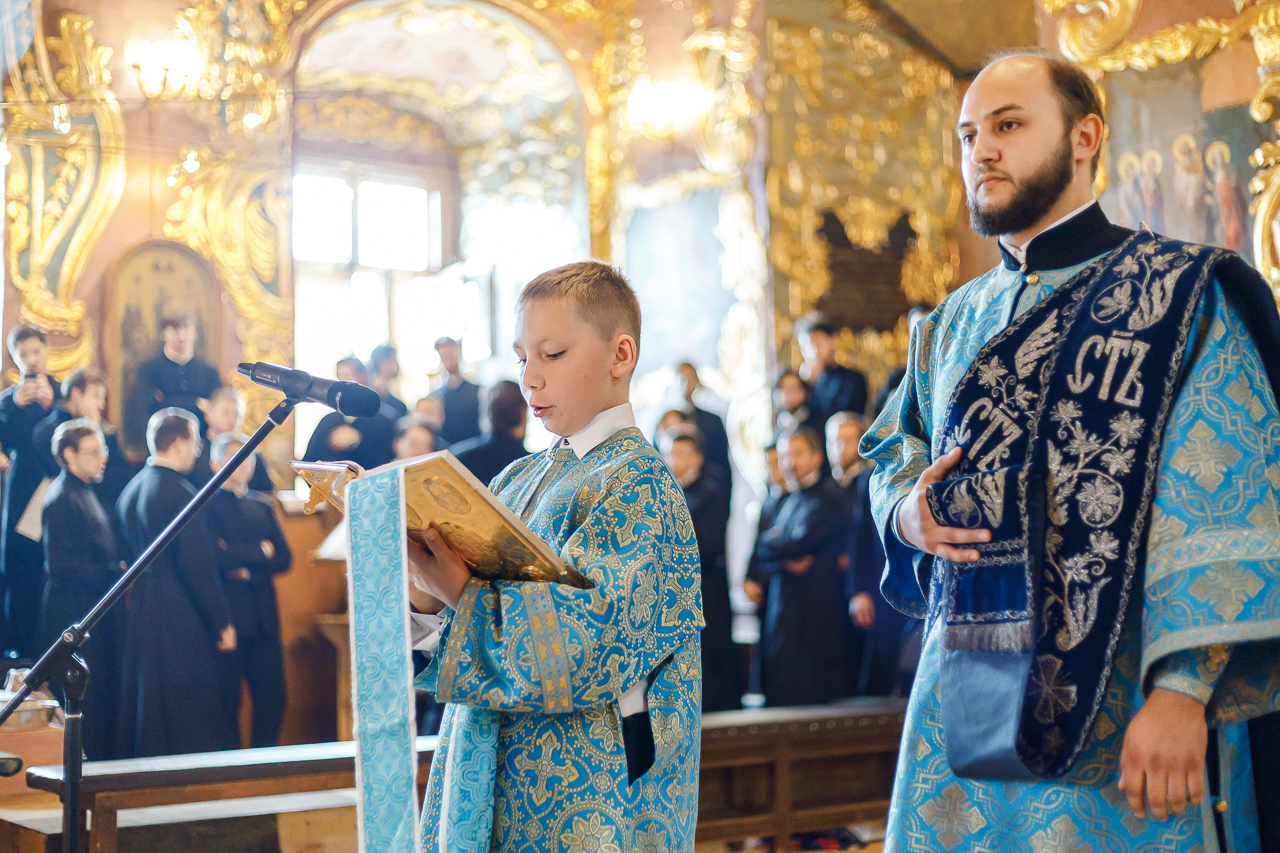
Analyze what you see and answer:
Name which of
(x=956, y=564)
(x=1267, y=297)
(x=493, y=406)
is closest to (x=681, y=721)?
(x=956, y=564)

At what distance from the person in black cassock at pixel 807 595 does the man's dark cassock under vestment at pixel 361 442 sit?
6.74 feet

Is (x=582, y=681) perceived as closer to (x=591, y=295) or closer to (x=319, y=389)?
(x=591, y=295)

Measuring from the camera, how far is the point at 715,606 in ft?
19.8

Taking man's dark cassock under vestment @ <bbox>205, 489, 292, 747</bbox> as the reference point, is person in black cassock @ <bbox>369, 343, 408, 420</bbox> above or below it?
above

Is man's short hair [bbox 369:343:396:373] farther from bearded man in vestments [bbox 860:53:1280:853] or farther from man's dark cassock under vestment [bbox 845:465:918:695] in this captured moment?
bearded man in vestments [bbox 860:53:1280:853]

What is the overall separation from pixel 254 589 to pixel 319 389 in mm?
3689

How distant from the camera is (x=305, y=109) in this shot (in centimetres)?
1191

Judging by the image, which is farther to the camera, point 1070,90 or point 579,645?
point 1070,90

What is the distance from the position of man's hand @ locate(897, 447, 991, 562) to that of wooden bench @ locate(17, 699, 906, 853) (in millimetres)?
2165

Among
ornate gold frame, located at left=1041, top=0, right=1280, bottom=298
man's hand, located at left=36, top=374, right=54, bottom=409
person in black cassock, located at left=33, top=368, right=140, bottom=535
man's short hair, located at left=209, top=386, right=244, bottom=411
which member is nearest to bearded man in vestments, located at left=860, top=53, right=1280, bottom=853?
ornate gold frame, located at left=1041, top=0, right=1280, bottom=298

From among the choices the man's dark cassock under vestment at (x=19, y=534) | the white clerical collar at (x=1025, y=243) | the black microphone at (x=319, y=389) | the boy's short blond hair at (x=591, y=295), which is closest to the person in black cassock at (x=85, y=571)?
the man's dark cassock under vestment at (x=19, y=534)

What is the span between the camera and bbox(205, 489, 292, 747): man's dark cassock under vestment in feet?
18.2

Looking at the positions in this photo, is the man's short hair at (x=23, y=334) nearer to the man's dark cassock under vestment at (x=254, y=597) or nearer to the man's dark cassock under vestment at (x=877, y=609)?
the man's dark cassock under vestment at (x=254, y=597)

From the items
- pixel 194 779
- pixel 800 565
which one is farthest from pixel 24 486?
pixel 800 565
